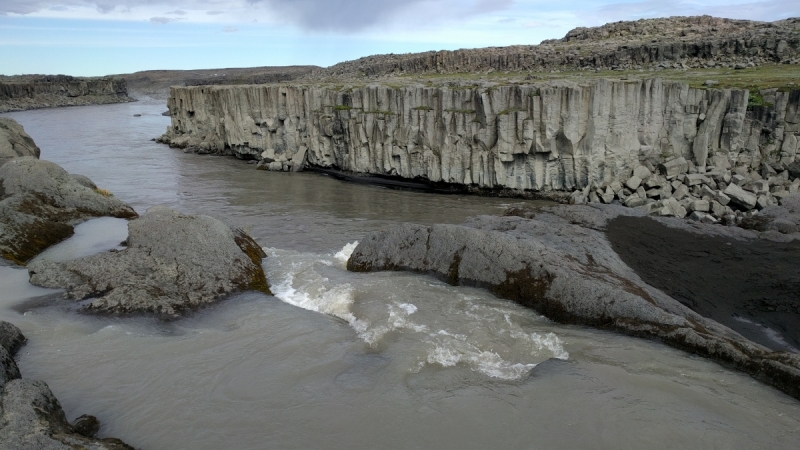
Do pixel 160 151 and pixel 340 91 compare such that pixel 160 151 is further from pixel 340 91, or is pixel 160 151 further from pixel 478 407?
pixel 478 407

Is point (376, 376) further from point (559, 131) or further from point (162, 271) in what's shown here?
point (559, 131)

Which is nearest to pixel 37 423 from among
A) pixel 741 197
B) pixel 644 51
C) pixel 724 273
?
pixel 724 273

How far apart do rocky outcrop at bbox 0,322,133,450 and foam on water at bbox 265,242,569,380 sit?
220 inches

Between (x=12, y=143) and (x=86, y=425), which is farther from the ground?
(x=12, y=143)

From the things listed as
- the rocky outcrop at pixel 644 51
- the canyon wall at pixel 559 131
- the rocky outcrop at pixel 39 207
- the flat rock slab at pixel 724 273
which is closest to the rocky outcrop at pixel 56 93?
the rocky outcrop at pixel 644 51

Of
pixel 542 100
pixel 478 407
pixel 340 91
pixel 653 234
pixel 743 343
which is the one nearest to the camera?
pixel 478 407

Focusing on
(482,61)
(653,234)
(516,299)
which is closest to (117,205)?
(516,299)

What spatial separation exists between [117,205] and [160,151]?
117ft

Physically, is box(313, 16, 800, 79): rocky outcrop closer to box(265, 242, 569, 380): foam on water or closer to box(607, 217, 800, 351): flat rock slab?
box(607, 217, 800, 351): flat rock slab

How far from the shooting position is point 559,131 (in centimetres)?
3142

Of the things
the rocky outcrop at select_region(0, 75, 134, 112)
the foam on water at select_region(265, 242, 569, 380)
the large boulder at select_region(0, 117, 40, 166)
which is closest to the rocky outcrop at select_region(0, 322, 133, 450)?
the foam on water at select_region(265, 242, 569, 380)

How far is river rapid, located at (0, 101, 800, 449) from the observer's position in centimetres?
916

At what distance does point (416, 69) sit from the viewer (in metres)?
77.8

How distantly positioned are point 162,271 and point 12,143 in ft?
81.6
